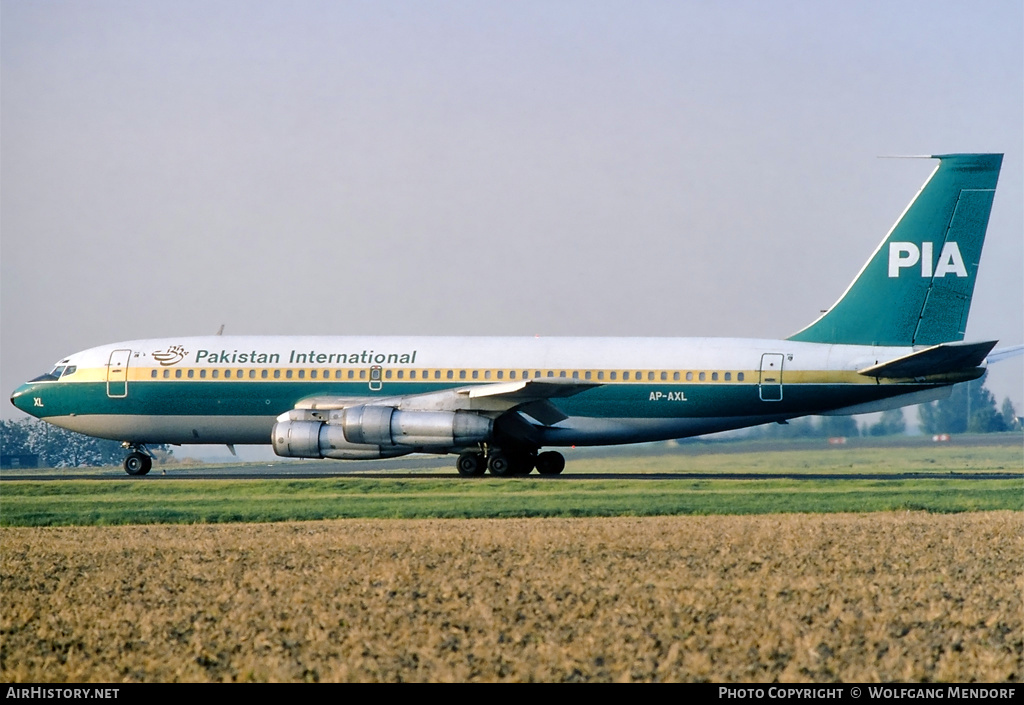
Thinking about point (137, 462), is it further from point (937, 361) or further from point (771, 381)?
point (937, 361)

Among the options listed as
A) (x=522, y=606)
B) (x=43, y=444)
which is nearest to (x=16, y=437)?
(x=43, y=444)

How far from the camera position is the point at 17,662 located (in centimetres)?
998

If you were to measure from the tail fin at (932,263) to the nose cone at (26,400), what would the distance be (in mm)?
24111

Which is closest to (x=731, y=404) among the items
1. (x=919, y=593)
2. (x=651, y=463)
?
(x=651, y=463)

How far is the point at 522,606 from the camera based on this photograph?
12.0m

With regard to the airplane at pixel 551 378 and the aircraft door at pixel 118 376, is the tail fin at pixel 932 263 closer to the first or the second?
the airplane at pixel 551 378

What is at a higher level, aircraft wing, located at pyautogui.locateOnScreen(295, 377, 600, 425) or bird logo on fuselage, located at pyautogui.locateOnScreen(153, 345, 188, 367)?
bird logo on fuselage, located at pyautogui.locateOnScreen(153, 345, 188, 367)

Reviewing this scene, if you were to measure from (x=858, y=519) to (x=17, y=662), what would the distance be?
15.2 m

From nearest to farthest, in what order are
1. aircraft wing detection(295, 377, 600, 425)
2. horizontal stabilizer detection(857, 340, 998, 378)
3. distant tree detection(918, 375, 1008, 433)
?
horizontal stabilizer detection(857, 340, 998, 378), aircraft wing detection(295, 377, 600, 425), distant tree detection(918, 375, 1008, 433)

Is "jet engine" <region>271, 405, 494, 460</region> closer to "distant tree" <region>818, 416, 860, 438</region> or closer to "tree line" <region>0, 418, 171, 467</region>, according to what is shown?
"distant tree" <region>818, 416, 860, 438</region>

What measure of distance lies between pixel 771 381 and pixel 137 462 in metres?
18.9

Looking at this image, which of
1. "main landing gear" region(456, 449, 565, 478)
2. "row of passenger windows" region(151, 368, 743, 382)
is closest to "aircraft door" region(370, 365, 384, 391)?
"row of passenger windows" region(151, 368, 743, 382)

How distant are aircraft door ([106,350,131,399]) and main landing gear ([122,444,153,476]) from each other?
1870 mm

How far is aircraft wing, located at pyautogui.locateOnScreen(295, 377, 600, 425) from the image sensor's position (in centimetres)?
3152
